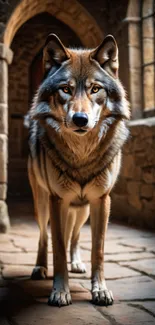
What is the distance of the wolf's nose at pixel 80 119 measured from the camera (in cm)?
197

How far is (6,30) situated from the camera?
193 inches

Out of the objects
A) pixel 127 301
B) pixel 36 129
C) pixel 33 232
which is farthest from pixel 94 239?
pixel 33 232

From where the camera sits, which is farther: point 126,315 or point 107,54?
point 107,54

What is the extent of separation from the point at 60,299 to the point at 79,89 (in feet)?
3.69

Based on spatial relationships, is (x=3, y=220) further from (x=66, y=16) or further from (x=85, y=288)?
(x=66, y=16)

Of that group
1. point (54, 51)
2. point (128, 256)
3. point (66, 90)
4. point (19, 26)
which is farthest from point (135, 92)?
point (66, 90)

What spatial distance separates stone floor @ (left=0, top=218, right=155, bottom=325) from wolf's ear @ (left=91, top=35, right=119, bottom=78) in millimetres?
1307

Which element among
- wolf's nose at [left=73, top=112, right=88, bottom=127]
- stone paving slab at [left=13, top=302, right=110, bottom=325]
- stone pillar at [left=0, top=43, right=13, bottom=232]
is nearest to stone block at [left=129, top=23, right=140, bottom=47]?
stone pillar at [left=0, top=43, right=13, bottom=232]

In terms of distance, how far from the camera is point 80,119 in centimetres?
197

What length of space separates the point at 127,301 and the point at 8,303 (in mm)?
654

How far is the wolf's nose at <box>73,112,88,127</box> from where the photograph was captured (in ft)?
6.47

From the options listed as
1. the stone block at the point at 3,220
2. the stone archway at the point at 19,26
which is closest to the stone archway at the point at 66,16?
the stone archway at the point at 19,26

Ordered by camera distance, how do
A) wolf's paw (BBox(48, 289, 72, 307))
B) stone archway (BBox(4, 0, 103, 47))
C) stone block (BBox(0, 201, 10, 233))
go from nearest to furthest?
1. wolf's paw (BBox(48, 289, 72, 307))
2. stone block (BBox(0, 201, 10, 233))
3. stone archway (BBox(4, 0, 103, 47))

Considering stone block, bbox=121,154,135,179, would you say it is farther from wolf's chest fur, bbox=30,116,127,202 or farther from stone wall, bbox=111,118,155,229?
wolf's chest fur, bbox=30,116,127,202
